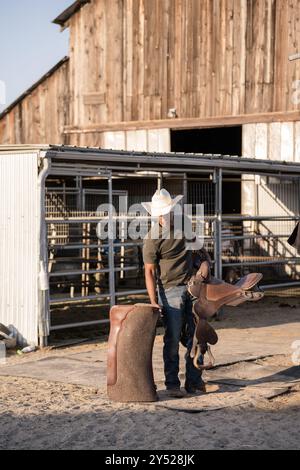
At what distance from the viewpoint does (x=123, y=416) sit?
7.56m

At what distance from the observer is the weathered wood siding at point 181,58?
1995cm

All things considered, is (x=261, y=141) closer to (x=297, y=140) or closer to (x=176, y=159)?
(x=297, y=140)

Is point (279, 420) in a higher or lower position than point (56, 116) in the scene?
lower

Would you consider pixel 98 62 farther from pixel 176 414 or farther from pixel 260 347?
pixel 176 414

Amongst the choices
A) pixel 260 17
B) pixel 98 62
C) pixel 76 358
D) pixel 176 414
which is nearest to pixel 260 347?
pixel 76 358

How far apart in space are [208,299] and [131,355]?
987 mm

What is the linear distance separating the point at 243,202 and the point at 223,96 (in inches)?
103

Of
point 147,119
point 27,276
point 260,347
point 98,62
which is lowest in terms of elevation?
point 260,347

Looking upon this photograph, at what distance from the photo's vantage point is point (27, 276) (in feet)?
38.2

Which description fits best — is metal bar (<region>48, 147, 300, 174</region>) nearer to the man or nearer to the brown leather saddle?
the man

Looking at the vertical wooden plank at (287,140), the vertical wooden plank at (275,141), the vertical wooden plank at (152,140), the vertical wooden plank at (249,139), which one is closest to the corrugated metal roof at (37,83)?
the vertical wooden plank at (152,140)

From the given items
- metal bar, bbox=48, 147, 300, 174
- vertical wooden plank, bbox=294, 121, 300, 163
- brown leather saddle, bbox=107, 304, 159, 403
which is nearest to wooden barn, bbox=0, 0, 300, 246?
vertical wooden plank, bbox=294, 121, 300, 163

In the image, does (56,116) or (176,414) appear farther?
(56,116)

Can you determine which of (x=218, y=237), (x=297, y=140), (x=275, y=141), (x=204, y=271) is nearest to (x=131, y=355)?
(x=204, y=271)
